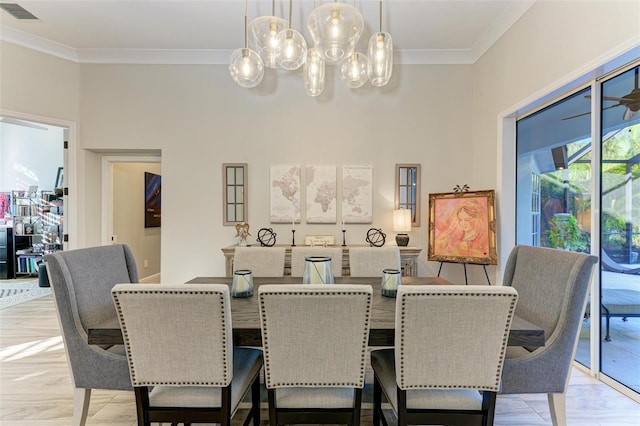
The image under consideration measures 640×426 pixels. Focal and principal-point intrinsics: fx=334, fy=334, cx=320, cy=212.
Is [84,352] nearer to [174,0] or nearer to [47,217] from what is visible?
[174,0]

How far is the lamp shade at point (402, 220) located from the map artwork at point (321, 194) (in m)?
0.76

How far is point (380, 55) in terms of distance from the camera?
230 centimetres

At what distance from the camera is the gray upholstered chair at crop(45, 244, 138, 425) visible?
171 cm

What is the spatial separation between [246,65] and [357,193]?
2.22 m

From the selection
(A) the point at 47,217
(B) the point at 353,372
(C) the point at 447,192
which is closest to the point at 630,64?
(C) the point at 447,192

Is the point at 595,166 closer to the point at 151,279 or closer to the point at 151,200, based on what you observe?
the point at 151,279

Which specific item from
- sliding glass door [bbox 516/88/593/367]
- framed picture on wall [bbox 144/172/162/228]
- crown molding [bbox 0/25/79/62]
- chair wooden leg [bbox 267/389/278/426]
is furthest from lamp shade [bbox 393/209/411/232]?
crown molding [bbox 0/25/79/62]

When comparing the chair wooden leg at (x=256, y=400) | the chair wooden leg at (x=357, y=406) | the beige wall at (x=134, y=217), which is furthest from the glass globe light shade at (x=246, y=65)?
the beige wall at (x=134, y=217)

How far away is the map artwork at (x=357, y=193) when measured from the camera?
Answer: 420 centimetres

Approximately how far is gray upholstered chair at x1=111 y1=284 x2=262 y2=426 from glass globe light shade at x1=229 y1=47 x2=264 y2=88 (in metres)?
1.68

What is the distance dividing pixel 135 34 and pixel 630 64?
459 centimetres

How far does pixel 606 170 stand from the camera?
2506 mm

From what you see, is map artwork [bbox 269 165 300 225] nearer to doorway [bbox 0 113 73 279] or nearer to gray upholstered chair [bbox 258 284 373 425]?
gray upholstered chair [bbox 258 284 373 425]

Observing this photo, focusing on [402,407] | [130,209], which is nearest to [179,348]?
[402,407]
